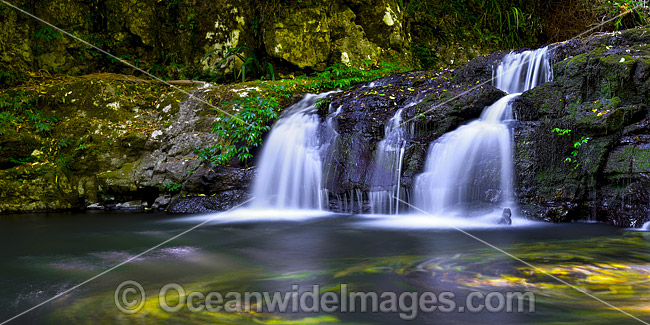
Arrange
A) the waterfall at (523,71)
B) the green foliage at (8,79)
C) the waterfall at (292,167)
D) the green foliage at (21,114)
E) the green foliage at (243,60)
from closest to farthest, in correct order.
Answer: the waterfall at (292,167), the waterfall at (523,71), the green foliage at (21,114), the green foliage at (8,79), the green foliage at (243,60)

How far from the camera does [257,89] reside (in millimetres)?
8383

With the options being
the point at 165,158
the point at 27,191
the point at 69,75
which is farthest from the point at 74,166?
the point at 69,75

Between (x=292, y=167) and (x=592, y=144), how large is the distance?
4147 millimetres

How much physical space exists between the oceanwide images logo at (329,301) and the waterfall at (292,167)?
12.5 feet

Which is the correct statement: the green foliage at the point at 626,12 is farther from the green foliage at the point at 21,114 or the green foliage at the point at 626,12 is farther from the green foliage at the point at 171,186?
the green foliage at the point at 21,114

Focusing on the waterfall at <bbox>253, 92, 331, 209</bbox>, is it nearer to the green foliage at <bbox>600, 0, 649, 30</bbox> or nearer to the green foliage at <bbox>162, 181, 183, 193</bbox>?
the green foliage at <bbox>162, 181, 183, 193</bbox>

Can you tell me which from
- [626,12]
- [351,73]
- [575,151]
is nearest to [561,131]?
[575,151]

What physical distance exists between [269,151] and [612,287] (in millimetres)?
5290

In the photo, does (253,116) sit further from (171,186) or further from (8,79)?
(8,79)

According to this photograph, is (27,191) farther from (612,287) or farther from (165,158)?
(612,287)

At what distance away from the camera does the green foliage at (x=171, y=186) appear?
695cm

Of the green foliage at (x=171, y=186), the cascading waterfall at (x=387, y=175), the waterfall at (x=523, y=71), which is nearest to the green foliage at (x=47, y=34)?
the green foliage at (x=171, y=186)

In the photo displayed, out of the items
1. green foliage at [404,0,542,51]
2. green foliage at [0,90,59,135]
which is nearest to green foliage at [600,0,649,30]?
green foliage at [404,0,542,51]

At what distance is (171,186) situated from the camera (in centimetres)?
696
